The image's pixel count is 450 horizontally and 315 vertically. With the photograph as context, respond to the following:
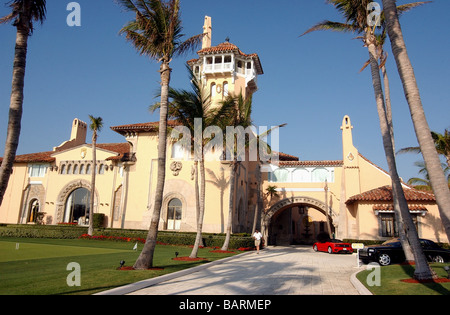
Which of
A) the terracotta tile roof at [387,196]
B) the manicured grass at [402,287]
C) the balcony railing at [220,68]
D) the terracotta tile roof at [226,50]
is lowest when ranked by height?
the manicured grass at [402,287]

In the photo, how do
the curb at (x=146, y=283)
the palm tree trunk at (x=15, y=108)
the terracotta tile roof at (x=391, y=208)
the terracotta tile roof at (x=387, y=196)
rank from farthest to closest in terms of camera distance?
the terracotta tile roof at (x=387, y=196)
the terracotta tile roof at (x=391, y=208)
the curb at (x=146, y=283)
the palm tree trunk at (x=15, y=108)

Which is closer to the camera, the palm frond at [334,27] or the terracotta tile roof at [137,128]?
the palm frond at [334,27]

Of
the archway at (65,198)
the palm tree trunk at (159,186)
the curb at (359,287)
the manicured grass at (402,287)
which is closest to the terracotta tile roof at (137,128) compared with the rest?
the archway at (65,198)

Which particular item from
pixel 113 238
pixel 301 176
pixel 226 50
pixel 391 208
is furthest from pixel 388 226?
pixel 113 238

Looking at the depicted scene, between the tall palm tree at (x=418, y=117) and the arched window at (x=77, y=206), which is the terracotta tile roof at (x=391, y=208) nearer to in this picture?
the tall palm tree at (x=418, y=117)

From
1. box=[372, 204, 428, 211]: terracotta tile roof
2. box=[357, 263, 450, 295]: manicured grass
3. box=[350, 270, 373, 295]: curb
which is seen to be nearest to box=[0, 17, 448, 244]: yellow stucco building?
box=[372, 204, 428, 211]: terracotta tile roof

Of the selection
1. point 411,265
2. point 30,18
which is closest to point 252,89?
point 411,265

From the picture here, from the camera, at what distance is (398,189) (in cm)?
1234

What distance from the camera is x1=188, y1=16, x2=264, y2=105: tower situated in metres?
32.4

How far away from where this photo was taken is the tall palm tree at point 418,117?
25.4ft

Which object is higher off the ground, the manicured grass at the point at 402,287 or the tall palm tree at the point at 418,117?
the tall palm tree at the point at 418,117

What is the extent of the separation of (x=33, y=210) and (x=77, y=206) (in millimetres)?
5886

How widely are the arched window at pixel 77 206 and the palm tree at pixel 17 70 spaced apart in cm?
2872
